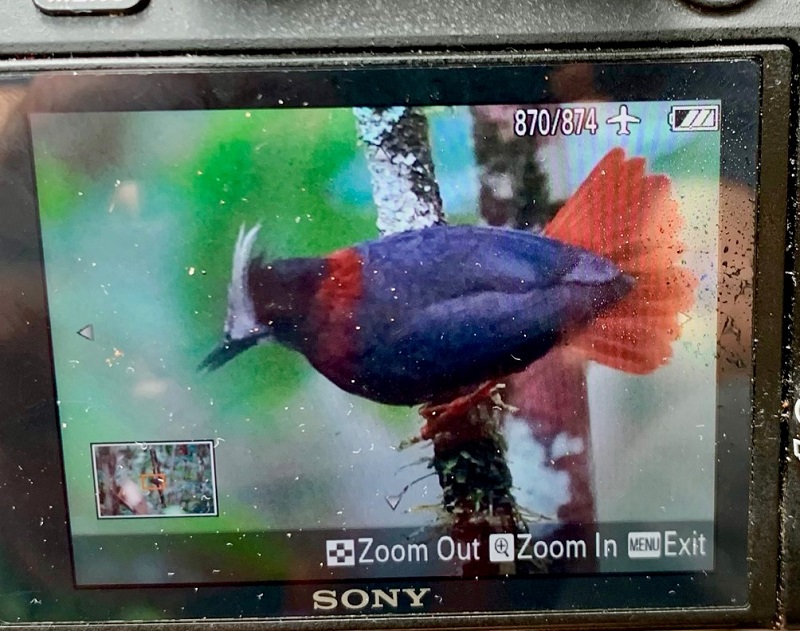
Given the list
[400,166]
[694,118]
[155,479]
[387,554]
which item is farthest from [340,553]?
[694,118]

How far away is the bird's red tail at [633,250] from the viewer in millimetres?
489

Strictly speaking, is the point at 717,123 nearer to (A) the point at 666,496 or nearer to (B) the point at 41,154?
(A) the point at 666,496

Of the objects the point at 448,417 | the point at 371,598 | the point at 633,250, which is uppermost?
the point at 633,250

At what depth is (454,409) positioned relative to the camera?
1.66 feet

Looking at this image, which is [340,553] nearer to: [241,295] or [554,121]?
[241,295]

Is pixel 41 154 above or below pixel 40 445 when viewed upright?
above

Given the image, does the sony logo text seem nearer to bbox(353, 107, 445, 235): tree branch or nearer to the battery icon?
bbox(353, 107, 445, 235): tree branch

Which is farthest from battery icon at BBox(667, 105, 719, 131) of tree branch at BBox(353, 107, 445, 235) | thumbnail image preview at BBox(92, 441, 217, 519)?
thumbnail image preview at BBox(92, 441, 217, 519)

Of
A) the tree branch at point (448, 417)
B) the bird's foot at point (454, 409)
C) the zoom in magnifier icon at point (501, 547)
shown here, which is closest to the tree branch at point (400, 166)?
the tree branch at point (448, 417)

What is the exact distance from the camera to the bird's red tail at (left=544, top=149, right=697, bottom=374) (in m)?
0.49

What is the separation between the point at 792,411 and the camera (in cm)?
51

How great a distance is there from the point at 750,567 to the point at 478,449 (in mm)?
204

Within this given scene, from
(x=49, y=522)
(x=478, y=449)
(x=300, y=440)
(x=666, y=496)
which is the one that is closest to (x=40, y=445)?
(x=49, y=522)

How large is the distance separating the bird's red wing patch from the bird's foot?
0.20 ft
